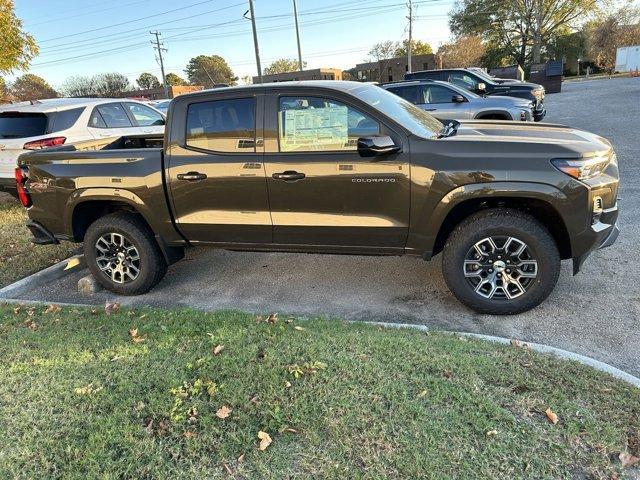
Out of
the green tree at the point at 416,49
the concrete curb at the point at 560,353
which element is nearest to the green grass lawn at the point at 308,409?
the concrete curb at the point at 560,353

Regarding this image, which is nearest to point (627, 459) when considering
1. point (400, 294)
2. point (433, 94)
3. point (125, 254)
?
point (400, 294)

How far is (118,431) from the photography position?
255 centimetres

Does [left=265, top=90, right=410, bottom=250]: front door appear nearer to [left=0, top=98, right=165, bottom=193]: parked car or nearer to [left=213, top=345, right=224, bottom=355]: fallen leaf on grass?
[left=213, top=345, right=224, bottom=355]: fallen leaf on grass

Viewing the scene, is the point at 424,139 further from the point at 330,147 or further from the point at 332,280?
the point at 332,280

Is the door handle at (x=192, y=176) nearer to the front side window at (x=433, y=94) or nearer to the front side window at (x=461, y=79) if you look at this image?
the front side window at (x=433, y=94)

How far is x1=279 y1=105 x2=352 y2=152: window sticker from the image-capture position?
12.7 ft

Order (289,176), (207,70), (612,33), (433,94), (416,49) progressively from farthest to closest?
(207,70)
(416,49)
(612,33)
(433,94)
(289,176)

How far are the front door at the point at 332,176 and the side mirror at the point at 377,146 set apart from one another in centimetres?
6

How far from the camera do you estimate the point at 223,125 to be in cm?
417

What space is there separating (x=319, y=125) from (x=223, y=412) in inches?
93.8

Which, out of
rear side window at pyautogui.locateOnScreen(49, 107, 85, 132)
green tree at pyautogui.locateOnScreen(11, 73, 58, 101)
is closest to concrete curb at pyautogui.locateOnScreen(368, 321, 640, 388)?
rear side window at pyautogui.locateOnScreen(49, 107, 85, 132)

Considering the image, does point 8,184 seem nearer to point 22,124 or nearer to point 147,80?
point 22,124

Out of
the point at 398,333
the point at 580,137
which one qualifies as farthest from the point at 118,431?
the point at 580,137

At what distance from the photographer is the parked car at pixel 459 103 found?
10234 millimetres
